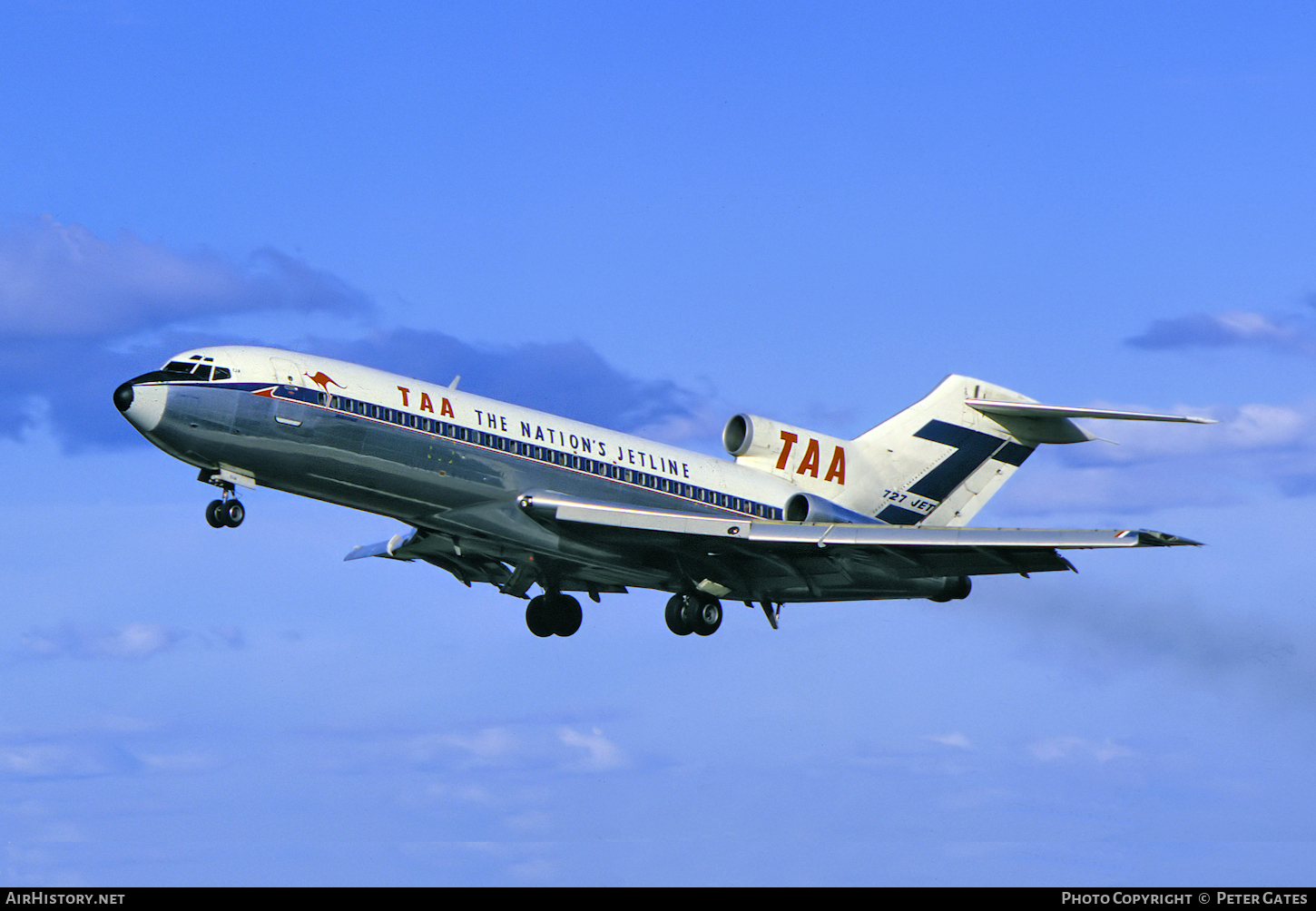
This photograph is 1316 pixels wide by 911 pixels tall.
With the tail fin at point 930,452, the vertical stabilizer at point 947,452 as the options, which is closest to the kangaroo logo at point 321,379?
the tail fin at point 930,452

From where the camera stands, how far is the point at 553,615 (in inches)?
1443

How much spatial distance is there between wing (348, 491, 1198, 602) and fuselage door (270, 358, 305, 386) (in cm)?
480

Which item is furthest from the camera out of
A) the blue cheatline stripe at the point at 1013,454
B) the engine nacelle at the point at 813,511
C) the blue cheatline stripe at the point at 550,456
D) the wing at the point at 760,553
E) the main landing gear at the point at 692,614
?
the blue cheatline stripe at the point at 1013,454

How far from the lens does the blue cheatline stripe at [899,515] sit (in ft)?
123

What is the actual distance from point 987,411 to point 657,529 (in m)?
10.6

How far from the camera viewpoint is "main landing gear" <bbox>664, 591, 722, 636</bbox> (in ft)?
112

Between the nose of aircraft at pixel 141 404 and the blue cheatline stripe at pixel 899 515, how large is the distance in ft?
54.7

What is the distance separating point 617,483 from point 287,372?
23.7ft

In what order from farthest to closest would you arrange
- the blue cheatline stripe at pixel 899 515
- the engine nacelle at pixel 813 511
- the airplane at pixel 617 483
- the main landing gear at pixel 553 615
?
1. the blue cheatline stripe at pixel 899 515
2. the main landing gear at pixel 553 615
3. the engine nacelle at pixel 813 511
4. the airplane at pixel 617 483

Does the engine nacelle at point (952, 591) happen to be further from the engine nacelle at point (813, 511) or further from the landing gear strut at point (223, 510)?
the landing gear strut at point (223, 510)

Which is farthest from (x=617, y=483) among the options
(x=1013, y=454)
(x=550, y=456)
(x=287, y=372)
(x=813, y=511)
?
(x=1013, y=454)

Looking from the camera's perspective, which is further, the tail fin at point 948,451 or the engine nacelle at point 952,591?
the tail fin at point 948,451
